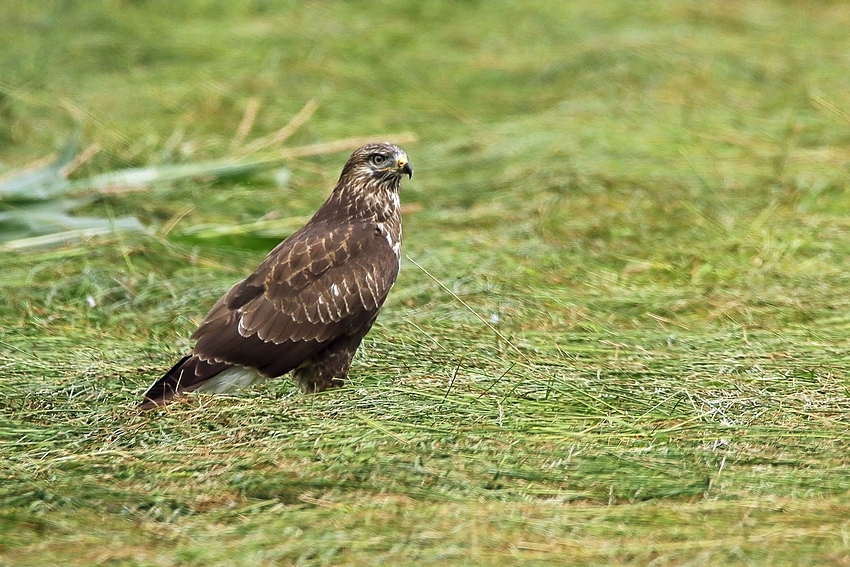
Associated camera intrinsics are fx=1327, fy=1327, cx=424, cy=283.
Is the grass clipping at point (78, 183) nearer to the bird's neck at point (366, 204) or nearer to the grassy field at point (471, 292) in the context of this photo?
the grassy field at point (471, 292)

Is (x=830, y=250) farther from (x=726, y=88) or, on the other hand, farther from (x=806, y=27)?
(x=806, y=27)

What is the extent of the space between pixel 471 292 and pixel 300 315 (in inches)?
50.8

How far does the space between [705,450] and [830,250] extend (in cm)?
280

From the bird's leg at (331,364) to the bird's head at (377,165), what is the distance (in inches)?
27.3

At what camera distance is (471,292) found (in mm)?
6102

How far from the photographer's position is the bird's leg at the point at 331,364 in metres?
5.08

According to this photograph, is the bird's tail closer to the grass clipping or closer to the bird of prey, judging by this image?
the bird of prey

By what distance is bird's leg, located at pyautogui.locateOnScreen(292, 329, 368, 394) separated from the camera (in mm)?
5078

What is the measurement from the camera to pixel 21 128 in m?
9.00

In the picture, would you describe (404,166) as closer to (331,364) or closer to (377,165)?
(377,165)

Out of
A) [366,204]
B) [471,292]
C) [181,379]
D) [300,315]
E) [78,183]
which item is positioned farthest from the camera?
[78,183]

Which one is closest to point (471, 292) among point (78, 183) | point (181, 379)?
point (181, 379)

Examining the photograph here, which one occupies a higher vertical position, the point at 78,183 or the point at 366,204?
the point at 366,204

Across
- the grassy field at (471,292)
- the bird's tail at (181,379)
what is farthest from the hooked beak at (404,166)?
the bird's tail at (181,379)
